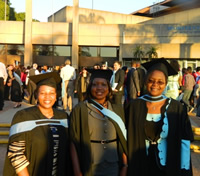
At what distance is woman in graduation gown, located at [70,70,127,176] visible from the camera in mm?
2500

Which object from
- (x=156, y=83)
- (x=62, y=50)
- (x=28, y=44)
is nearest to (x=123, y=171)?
(x=156, y=83)

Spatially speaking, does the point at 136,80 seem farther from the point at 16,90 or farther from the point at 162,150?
the point at 162,150

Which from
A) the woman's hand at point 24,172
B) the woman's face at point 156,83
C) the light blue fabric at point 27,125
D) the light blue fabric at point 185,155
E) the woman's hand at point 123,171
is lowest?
the woman's hand at point 123,171

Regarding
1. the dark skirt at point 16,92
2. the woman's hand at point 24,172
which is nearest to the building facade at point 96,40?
the dark skirt at point 16,92

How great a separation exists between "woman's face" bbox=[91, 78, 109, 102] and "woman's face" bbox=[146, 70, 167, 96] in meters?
0.47

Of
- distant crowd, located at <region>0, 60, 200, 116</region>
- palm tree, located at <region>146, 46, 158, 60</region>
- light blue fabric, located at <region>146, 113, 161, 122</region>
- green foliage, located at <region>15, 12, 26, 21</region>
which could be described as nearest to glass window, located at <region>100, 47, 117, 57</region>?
palm tree, located at <region>146, 46, 158, 60</region>

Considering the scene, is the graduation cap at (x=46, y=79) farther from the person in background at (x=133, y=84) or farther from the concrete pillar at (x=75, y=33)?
the concrete pillar at (x=75, y=33)

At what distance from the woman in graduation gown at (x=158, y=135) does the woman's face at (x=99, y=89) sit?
14.1 inches

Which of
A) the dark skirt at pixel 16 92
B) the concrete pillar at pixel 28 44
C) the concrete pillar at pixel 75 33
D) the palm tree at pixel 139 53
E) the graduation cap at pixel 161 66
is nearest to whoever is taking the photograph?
the graduation cap at pixel 161 66

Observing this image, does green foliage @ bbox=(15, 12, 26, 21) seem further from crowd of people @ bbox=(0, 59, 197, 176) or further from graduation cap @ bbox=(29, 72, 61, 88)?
crowd of people @ bbox=(0, 59, 197, 176)

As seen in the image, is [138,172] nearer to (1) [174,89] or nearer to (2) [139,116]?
→ (2) [139,116]

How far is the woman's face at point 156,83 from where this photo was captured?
2.81 meters

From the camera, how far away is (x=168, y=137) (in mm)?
2629

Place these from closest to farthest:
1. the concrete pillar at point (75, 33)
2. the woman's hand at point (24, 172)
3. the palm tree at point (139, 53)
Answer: the woman's hand at point (24, 172) → the palm tree at point (139, 53) → the concrete pillar at point (75, 33)
